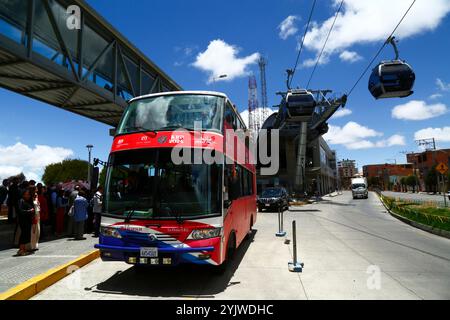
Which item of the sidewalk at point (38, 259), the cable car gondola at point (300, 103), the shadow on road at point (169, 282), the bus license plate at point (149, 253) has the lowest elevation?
the shadow on road at point (169, 282)

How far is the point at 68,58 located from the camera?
11.4 metres

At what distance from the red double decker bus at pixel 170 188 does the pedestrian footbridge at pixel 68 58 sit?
19.0ft

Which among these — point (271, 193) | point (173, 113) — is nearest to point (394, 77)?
point (173, 113)

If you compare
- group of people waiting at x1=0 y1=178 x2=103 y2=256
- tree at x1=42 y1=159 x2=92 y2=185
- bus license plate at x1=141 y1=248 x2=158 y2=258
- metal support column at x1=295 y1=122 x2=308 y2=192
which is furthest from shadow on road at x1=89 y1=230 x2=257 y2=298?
tree at x1=42 y1=159 x2=92 y2=185

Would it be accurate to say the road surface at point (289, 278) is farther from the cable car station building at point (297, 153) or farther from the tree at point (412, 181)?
the tree at point (412, 181)

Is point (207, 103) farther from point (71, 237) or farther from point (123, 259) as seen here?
point (71, 237)

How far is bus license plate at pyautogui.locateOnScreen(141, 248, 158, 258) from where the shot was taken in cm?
547

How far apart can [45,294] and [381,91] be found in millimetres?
14296

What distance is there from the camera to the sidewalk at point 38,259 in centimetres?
613

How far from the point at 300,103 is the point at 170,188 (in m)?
30.6

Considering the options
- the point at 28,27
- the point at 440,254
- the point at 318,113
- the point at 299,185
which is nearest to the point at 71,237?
the point at 28,27

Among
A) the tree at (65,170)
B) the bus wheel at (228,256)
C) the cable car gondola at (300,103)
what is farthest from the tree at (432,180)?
the tree at (65,170)

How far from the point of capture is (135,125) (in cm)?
664

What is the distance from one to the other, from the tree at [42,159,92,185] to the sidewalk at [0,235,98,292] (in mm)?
71459
